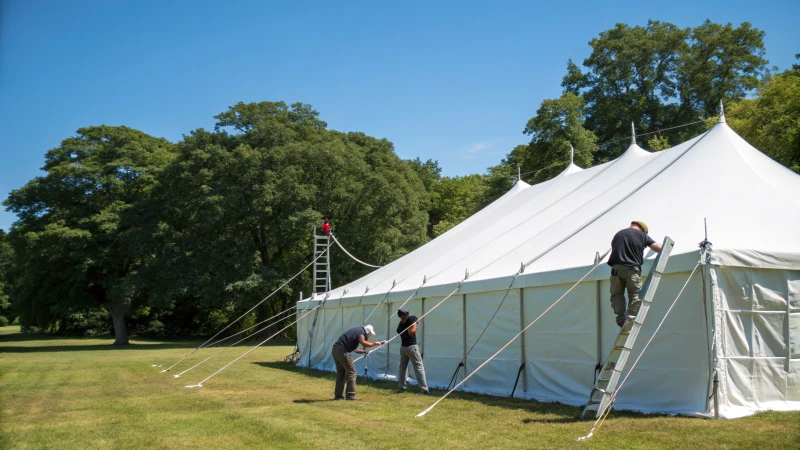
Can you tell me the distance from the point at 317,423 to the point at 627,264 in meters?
3.87

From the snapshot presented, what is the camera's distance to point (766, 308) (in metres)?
7.13

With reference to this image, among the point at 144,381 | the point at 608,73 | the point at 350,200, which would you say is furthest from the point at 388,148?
the point at 144,381

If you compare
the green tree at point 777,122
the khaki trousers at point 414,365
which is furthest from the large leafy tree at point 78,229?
the green tree at point 777,122

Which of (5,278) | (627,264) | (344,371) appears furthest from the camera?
(5,278)

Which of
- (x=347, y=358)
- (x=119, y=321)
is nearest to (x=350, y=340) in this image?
(x=347, y=358)

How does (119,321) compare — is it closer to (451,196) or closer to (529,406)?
(451,196)

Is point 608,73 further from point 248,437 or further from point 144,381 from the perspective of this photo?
point 248,437

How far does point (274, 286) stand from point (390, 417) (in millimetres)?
22626

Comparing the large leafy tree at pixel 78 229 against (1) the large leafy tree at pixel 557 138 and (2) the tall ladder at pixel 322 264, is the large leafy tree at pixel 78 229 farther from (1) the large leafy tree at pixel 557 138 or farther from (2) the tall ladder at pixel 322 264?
(1) the large leafy tree at pixel 557 138

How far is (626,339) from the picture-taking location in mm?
6316

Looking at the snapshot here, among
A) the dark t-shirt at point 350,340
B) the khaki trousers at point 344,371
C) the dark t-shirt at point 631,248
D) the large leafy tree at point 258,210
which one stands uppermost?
the large leafy tree at point 258,210

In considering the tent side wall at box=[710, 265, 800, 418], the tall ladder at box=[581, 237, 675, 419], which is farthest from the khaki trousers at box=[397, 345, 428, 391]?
the tent side wall at box=[710, 265, 800, 418]

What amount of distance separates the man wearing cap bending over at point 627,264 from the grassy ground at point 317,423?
1227 mm

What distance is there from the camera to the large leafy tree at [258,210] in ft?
97.0
